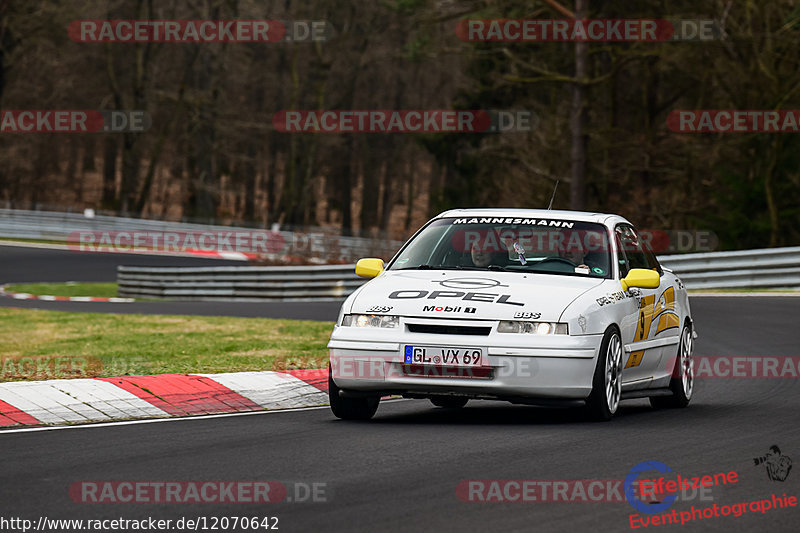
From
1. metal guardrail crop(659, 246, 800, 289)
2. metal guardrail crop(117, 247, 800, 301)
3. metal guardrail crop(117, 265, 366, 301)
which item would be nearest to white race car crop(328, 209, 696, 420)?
metal guardrail crop(659, 246, 800, 289)

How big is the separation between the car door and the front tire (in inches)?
9.6

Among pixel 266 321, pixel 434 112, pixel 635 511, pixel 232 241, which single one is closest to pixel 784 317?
pixel 266 321

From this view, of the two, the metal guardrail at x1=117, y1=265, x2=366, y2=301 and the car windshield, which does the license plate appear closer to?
the car windshield

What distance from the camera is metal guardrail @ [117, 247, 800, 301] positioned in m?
25.0

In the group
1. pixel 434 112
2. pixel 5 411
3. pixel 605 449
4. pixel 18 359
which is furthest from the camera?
pixel 434 112

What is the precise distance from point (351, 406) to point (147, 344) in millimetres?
6457

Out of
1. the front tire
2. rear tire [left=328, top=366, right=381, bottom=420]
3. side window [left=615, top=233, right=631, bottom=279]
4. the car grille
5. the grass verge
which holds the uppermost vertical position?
side window [left=615, top=233, right=631, bottom=279]

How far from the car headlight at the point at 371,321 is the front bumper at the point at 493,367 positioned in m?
0.06

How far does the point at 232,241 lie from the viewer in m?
45.8

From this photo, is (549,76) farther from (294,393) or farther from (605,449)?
(605,449)

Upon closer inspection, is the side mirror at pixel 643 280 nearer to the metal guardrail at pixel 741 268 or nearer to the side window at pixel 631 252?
the side window at pixel 631 252

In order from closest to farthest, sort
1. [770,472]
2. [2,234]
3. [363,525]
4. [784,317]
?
[363,525]
[770,472]
[784,317]
[2,234]

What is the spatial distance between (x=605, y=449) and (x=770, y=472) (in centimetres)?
110

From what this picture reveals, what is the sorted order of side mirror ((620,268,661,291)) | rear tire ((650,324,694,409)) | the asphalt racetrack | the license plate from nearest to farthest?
the asphalt racetrack < the license plate < side mirror ((620,268,661,291)) < rear tire ((650,324,694,409))
